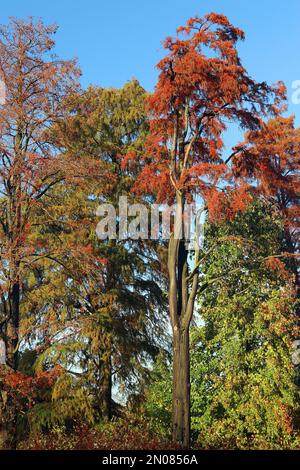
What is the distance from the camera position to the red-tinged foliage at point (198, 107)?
50.3 ft

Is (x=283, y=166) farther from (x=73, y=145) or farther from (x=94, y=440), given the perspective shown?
(x=94, y=440)

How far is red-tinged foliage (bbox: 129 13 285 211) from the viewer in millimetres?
15328

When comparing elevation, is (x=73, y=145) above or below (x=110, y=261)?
above

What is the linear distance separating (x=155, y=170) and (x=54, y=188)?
4174 mm

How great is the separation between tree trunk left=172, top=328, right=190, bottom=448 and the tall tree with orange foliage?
25 mm

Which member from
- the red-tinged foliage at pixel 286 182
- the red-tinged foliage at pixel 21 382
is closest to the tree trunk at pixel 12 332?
the red-tinged foliage at pixel 21 382

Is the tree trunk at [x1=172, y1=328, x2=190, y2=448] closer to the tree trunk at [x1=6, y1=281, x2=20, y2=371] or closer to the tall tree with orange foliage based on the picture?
the tall tree with orange foliage

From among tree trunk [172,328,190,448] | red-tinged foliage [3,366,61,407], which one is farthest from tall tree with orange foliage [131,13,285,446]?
red-tinged foliage [3,366,61,407]

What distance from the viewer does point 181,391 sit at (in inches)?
568

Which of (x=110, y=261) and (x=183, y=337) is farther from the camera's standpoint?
(x=110, y=261)

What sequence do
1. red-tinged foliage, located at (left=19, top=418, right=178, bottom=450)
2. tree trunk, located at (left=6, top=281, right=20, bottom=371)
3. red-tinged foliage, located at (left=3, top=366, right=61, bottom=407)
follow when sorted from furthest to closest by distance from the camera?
tree trunk, located at (left=6, top=281, right=20, bottom=371) < red-tinged foliage, located at (left=3, top=366, right=61, bottom=407) < red-tinged foliage, located at (left=19, top=418, right=178, bottom=450)

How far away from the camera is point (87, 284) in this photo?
1827 cm
